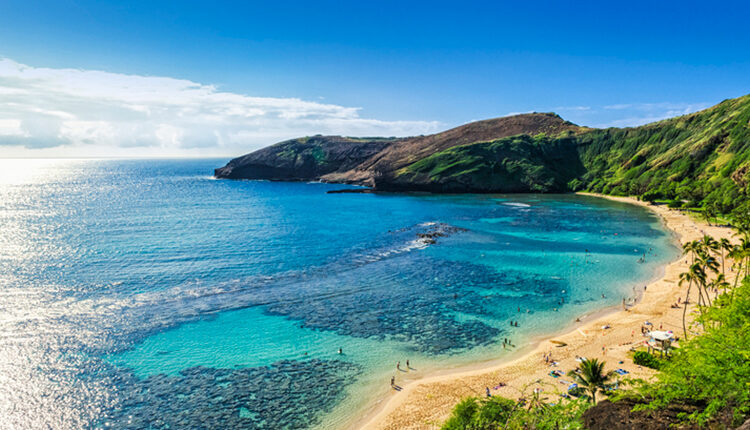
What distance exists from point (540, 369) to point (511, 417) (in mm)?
16322

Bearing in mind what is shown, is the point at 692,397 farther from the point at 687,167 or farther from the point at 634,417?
the point at 687,167

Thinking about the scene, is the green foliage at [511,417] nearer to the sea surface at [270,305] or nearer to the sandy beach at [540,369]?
the sandy beach at [540,369]

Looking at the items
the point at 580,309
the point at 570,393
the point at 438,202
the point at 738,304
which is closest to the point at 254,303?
the point at 570,393

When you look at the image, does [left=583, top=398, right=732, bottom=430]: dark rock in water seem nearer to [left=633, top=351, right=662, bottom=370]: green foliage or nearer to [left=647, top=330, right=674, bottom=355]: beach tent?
[left=633, top=351, right=662, bottom=370]: green foliage

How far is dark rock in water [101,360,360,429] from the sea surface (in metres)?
0.17

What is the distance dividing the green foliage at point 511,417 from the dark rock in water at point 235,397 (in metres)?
13.6

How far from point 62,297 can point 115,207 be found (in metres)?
104

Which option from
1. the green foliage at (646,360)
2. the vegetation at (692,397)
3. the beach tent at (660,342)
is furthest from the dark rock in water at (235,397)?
the beach tent at (660,342)

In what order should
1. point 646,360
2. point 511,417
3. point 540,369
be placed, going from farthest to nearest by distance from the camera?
1. point 540,369
2. point 646,360
3. point 511,417

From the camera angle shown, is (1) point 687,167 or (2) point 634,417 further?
(1) point 687,167

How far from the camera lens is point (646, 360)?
40.2 meters

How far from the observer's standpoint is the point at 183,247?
3504 inches

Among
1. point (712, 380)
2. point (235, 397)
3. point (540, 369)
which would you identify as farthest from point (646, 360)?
point (235, 397)

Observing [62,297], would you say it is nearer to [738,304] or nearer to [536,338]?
[536,338]
